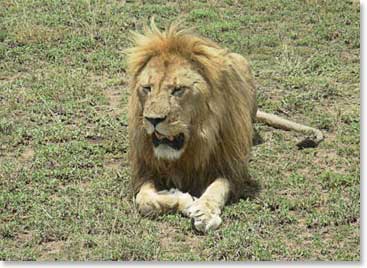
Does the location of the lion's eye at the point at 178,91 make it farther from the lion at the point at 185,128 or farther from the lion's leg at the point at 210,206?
the lion's leg at the point at 210,206

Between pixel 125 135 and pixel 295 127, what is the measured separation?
133cm

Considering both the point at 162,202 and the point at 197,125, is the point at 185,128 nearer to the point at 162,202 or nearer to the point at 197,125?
the point at 197,125

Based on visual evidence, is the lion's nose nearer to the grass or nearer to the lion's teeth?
the lion's teeth

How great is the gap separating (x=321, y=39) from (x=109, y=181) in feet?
14.0

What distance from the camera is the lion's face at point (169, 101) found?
5.03 m

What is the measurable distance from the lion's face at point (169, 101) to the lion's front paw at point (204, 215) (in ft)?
1.21

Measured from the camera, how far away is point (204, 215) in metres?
4.91

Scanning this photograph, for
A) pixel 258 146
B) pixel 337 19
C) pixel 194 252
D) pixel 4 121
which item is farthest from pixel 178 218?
pixel 337 19

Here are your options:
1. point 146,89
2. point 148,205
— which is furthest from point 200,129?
point 148,205

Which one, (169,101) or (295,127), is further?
(295,127)

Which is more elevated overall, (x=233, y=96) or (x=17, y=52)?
(x=233, y=96)

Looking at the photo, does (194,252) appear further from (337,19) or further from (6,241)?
(337,19)

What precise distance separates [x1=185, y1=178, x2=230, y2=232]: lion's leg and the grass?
0.07 metres

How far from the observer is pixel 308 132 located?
21.8 ft
